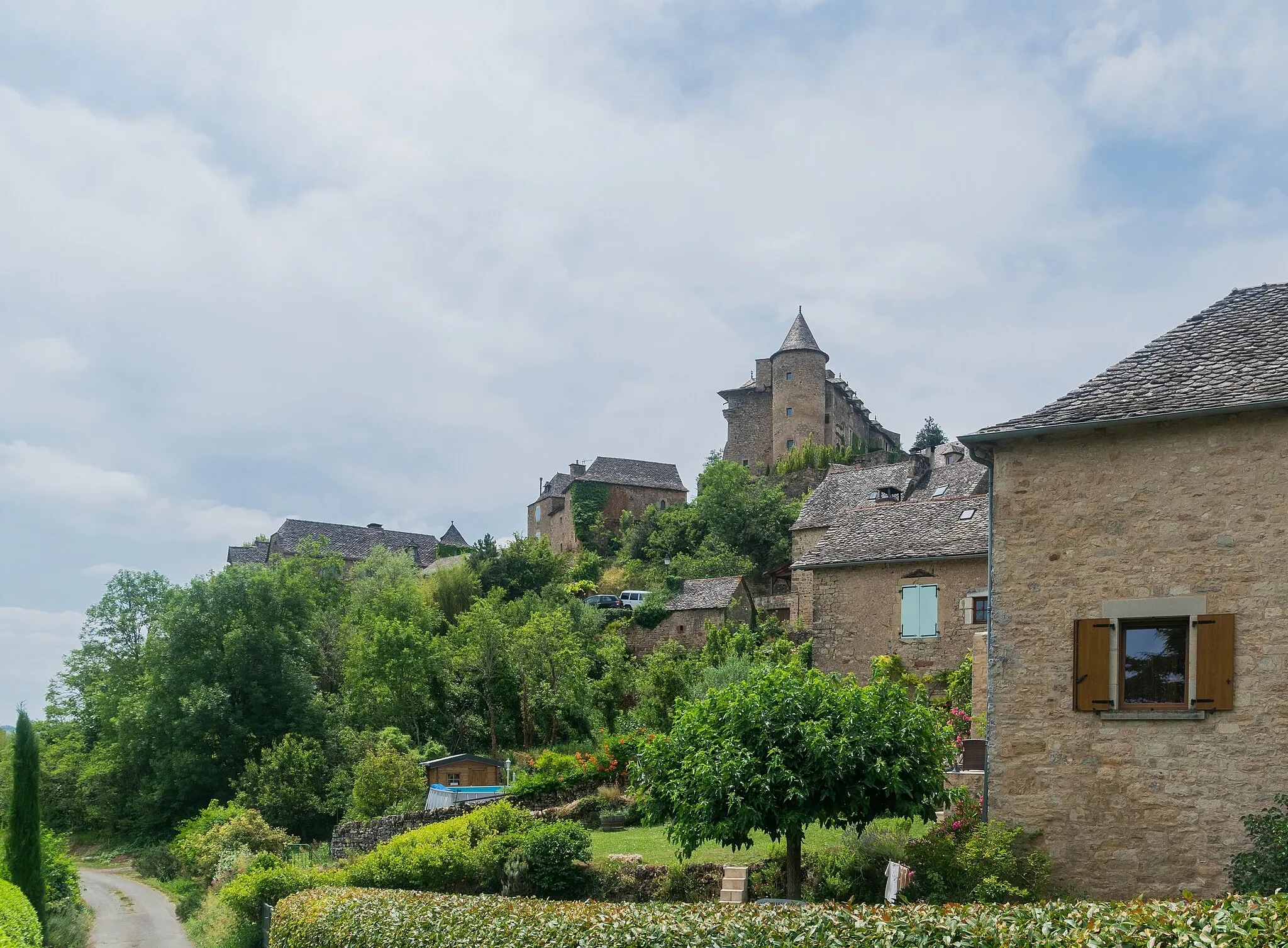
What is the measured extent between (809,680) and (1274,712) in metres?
5.50

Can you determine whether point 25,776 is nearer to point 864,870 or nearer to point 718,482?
point 864,870

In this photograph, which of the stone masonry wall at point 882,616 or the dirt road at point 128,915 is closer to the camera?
the dirt road at point 128,915

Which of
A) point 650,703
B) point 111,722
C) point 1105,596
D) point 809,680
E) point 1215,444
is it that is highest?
point 1215,444

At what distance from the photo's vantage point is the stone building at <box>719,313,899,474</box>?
216 feet

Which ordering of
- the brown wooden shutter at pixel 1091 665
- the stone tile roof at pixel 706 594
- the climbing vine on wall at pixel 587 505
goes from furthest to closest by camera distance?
1. the climbing vine on wall at pixel 587 505
2. the stone tile roof at pixel 706 594
3. the brown wooden shutter at pixel 1091 665

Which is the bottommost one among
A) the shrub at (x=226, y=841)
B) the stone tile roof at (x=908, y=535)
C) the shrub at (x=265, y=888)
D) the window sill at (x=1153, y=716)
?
the shrub at (x=226, y=841)

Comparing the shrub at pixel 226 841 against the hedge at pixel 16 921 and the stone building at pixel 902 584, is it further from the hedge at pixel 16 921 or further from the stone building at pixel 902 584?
the stone building at pixel 902 584

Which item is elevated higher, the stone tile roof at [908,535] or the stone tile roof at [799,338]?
the stone tile roof at [799,338]

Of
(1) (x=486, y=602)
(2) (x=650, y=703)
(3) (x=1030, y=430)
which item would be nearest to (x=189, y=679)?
(1) (x=486, y=602)

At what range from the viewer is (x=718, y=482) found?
180 feet

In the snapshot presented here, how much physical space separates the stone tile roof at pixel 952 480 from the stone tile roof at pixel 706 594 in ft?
25.1

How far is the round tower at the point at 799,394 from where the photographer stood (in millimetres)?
65688

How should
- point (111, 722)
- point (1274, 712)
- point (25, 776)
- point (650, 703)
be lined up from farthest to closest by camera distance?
point (111, 722)
point (650, 703)
point (25, 776)
point (1274, 712)

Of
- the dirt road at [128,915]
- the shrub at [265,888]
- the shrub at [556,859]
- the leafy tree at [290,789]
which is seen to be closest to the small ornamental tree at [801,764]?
the shrub at [556,859]
